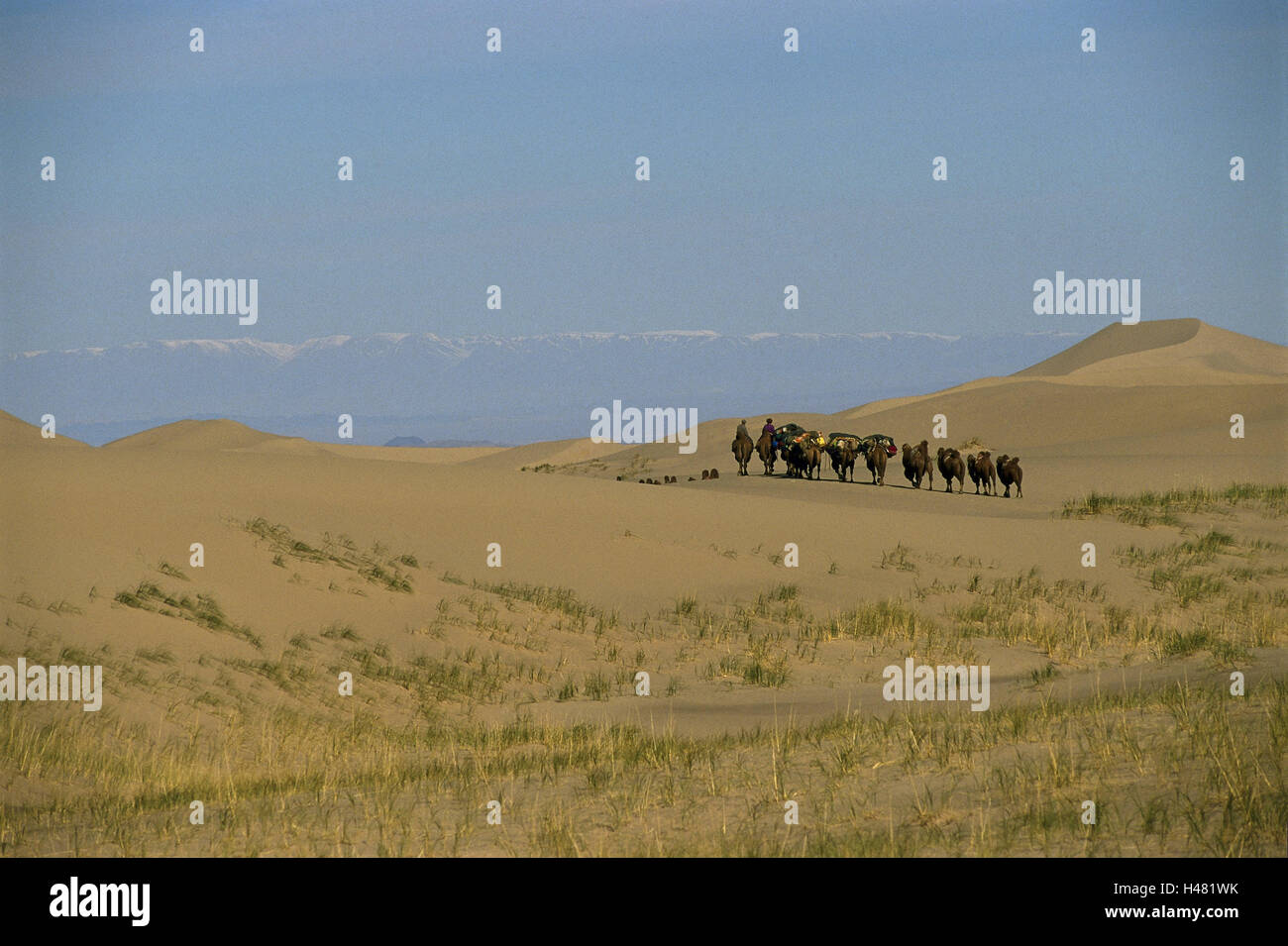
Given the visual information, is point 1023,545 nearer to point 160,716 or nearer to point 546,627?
point 546,627

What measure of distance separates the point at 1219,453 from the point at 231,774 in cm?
→ 3983

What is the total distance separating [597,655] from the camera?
1716cm

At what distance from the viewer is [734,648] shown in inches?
691

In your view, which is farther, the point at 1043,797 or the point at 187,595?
the point at 187,595

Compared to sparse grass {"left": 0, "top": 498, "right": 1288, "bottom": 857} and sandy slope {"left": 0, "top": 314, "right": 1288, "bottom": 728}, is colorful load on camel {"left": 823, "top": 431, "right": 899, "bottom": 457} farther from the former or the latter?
sparse grass {"left": 0, "top": 498, "right": 1288, "bottom": 857}

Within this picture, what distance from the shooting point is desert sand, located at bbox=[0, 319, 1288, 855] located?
861 centimetres
